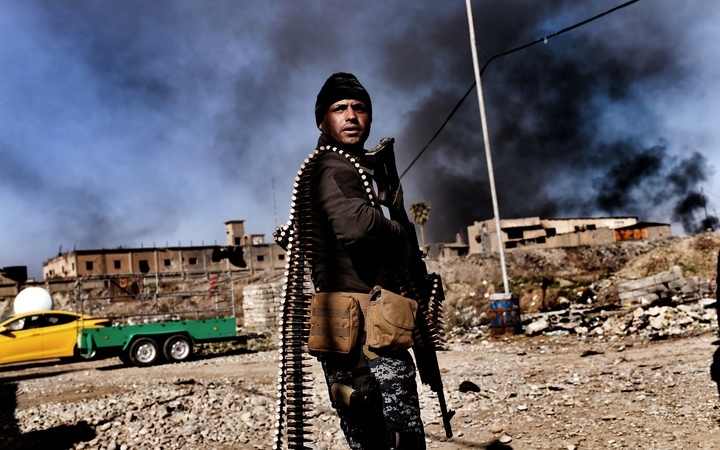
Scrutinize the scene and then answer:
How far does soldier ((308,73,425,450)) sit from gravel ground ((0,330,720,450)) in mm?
2181

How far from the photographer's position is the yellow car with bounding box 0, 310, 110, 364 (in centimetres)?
1461

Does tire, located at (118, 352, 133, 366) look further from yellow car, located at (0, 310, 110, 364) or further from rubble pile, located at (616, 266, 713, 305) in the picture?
rubble pile, located at (616, 266, 713, 305)

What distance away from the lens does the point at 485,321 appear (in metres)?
16.9

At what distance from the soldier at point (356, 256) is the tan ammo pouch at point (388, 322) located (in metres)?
0.07

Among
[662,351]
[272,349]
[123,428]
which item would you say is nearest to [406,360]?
[123,428]

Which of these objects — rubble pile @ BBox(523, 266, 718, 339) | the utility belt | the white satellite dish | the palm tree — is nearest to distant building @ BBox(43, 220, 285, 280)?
the palm tree

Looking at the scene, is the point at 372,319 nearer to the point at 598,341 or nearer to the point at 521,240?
the point at 598,341

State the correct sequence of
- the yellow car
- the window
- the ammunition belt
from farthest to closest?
the window, the yellow car, the ammunition belt

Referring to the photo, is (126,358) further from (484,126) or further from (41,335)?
(484,126)

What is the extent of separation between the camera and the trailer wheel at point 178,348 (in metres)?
14.1

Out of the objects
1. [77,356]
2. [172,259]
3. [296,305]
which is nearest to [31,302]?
[77,356]

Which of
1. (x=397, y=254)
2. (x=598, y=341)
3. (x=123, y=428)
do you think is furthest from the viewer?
(x=598, y=341)

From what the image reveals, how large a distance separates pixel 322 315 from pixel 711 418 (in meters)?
4.33

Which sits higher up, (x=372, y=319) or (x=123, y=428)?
(x=372, y=319)
